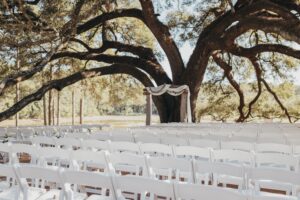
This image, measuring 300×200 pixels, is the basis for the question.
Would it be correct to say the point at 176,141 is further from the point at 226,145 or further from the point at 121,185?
the point at 121,185

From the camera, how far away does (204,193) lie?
2.73m

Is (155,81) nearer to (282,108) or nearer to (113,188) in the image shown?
(282,108)

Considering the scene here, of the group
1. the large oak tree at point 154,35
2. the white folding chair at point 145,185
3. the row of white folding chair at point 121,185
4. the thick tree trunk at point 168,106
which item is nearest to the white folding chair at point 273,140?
the row of white folding chair at point 121,185

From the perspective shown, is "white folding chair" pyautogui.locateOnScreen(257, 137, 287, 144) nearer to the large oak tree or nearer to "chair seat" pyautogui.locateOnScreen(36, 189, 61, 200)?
"chair seat" pyautogui.locateOnScreen(36, 189, 61, 200)

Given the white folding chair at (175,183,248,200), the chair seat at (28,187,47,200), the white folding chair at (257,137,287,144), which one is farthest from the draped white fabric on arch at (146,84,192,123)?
the white folding chair at (175,183,248,200)

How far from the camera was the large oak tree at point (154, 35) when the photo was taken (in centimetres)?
1338

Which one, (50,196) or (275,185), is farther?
(275,185)

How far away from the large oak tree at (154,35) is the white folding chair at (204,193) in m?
9.92

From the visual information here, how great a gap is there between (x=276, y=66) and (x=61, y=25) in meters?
13.2

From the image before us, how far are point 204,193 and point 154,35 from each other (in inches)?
678

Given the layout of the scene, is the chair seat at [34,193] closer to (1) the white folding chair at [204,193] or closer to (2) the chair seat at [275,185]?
(1) the white folding chair at [204,193]

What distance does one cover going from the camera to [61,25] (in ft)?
45.4

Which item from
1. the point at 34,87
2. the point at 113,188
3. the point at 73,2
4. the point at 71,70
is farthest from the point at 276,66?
the point at 113,188

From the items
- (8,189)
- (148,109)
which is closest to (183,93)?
(148,109)
